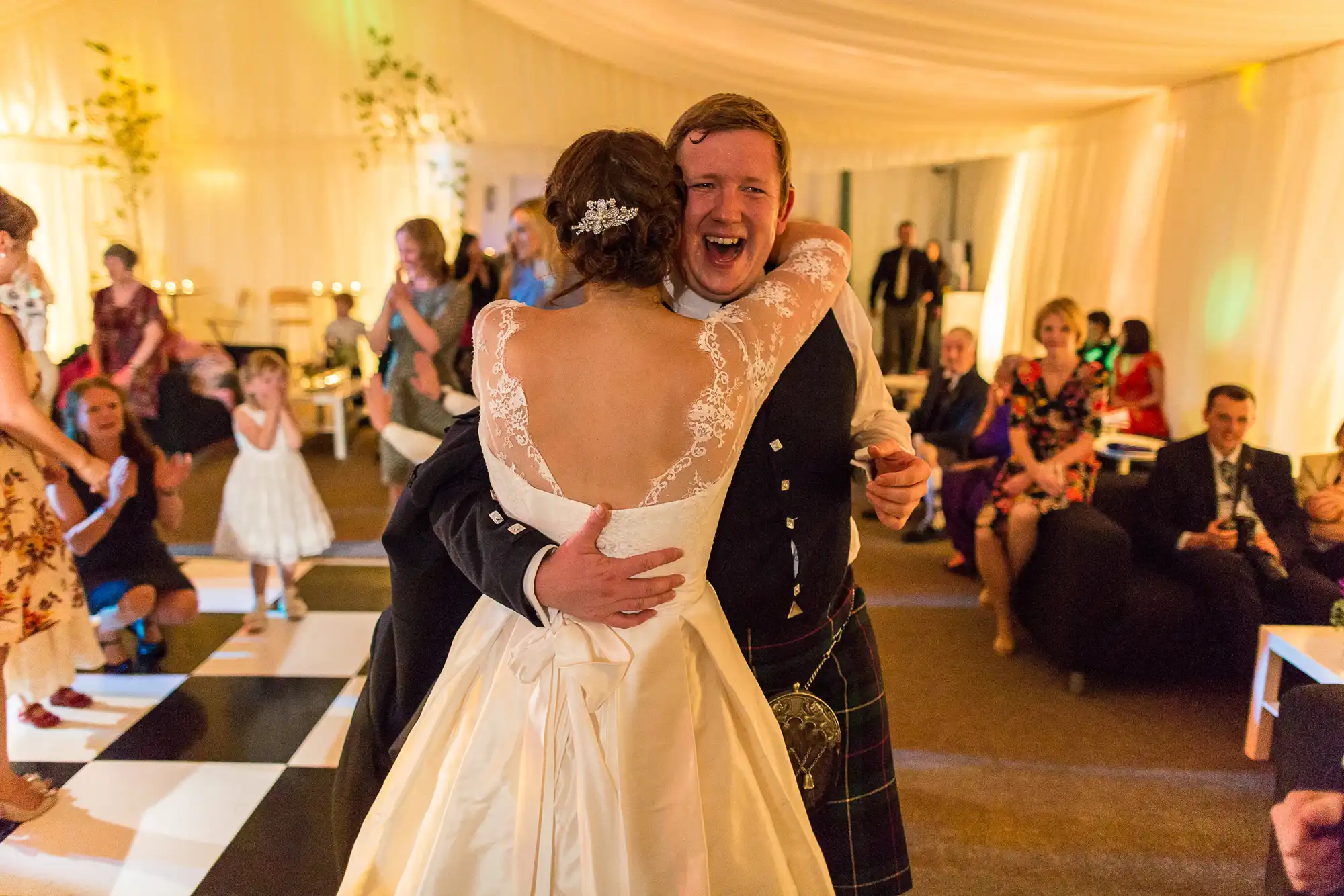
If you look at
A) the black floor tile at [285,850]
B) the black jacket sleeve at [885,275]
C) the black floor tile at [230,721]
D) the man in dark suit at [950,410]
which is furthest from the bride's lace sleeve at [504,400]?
the black jacket sleeve at [885,275]

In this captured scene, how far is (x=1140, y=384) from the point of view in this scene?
501cm

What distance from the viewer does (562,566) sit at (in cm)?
103

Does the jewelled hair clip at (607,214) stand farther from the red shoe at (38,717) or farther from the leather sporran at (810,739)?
the red shoe at (38,717)

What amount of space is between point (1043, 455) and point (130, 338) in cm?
412

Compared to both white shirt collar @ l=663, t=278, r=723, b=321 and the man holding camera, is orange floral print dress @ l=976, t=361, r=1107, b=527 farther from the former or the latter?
white shirt collar @ l=663, t=278, r=723, b=321

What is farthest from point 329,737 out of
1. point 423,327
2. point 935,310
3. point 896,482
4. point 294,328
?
point 294,328

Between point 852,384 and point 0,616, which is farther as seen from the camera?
point 0,616

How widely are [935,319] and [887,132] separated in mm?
1804

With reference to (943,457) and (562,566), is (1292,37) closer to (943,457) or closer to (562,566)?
(943,457)

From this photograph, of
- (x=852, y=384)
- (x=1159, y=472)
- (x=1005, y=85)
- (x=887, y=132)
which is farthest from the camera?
(x=887, y=132)

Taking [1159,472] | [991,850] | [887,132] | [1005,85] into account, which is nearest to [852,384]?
[991,850]

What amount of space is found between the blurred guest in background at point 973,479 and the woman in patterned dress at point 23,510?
3.27 m

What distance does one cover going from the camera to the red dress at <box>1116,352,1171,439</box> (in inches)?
194

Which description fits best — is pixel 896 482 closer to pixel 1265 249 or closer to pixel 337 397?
pixel 1265 249
